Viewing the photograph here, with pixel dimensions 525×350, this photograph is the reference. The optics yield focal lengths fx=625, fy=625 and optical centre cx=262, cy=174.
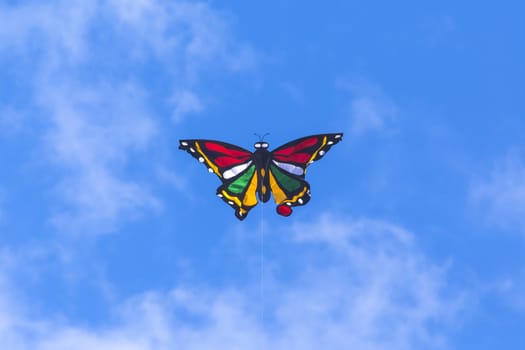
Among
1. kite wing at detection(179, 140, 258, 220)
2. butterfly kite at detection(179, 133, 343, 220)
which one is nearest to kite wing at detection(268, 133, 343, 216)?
butterfly kite at detection(179, 133, 343, 220)

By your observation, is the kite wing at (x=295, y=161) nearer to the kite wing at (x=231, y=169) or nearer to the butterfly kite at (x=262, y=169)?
the butterfly kite at (x=262, y=169)

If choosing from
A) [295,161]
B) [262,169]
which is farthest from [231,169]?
[295,161]

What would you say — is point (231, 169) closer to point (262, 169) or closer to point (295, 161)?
point (262, 169)

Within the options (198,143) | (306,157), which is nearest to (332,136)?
(306,157)

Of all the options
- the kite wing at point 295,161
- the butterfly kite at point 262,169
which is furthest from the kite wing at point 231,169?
the kite wing at point 295,161

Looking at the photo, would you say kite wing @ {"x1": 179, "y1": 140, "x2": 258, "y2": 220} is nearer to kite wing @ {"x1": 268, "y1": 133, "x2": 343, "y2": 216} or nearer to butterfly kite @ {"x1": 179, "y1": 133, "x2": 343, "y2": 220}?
butterfly kite @ {"x1": 179, "y1": 133, "x2": 343, "y2": 220}
